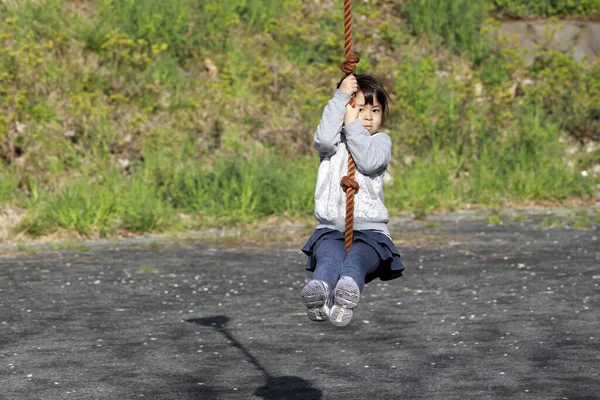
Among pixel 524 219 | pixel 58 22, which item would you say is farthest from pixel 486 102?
pixel 58 22

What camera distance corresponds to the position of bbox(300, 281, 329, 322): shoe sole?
5832 millimetres

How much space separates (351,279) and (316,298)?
0.26 m

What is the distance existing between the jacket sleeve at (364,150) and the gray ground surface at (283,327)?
187 centimetres

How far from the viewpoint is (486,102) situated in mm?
22516

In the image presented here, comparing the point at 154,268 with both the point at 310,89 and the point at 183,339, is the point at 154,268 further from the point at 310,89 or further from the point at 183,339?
the point at 310,89

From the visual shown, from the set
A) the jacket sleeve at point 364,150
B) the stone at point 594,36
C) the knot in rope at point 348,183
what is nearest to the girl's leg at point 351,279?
the knot in rope at point 348,183

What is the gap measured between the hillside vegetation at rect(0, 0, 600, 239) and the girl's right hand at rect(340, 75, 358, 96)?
10.1 metres

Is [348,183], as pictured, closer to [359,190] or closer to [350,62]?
[359,190]

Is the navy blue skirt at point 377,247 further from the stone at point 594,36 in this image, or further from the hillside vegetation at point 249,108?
the stone at point 594,36

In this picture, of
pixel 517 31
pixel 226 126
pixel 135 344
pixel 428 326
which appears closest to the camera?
pixel 135 344

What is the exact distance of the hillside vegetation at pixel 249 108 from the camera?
57.8ft

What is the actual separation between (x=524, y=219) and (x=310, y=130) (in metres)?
4.84

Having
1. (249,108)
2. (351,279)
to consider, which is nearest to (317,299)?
(351,279)

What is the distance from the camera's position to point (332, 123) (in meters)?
6.34
